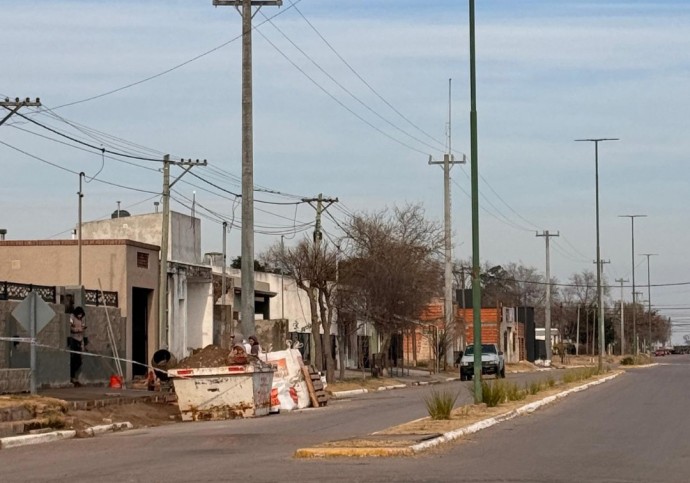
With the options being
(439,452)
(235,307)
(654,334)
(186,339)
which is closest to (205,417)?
(439,452)

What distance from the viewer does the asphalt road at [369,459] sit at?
14.0 metres

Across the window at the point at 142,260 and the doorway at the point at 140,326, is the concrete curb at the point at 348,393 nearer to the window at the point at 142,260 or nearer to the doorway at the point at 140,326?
the doorway at the point at 140,326

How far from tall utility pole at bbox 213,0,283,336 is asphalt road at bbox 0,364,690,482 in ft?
21.0

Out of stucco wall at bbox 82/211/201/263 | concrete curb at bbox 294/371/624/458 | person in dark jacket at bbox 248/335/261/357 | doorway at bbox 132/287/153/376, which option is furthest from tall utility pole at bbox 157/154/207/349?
concrete curb at bbox 294/371/624/458

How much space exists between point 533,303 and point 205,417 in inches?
5997

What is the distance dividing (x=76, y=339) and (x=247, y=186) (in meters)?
7.50

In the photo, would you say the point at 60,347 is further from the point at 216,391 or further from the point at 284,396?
the point at 216,391

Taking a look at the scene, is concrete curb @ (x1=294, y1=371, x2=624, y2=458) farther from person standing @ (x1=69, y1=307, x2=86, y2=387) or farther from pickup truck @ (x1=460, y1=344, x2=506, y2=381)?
pickup truck @ (x1=460, y1=344, x2=506, y2=381)

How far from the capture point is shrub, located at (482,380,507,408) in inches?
1061

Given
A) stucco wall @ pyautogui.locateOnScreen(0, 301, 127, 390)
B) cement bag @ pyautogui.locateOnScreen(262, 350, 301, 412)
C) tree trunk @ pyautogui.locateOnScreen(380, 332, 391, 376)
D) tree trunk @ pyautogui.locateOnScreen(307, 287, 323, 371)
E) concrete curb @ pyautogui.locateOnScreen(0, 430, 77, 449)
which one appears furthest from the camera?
tree trunk @ pyautogui.locateOnScreen(380, 332, 391, 376)

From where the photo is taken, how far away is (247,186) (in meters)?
33.1

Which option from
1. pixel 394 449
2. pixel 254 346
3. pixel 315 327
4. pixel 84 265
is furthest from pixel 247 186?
pixel 394 449

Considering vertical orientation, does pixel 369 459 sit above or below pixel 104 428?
above

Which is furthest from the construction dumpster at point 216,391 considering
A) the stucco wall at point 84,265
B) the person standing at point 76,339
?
the stucco wall at point 84,265
